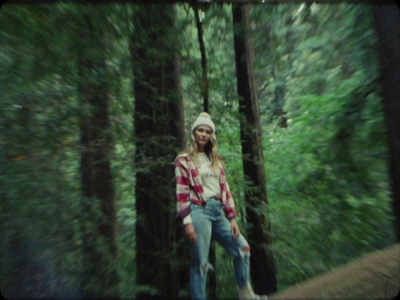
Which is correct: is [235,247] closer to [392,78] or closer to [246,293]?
[246,293]

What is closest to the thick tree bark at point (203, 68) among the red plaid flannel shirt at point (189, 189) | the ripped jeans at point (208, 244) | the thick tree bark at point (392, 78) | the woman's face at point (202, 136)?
the woman's face at point (202, 136)

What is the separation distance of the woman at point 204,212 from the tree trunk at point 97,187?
773 mm

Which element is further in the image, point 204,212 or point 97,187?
point 97,187

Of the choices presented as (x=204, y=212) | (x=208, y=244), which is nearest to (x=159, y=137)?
(x=204, y=212)

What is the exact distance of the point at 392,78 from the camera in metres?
2.59

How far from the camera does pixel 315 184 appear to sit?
10.5ft

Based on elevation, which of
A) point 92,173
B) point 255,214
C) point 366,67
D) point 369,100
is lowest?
point 255,214

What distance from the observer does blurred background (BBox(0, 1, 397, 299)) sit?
234cm

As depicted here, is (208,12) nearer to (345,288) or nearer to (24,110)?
(24,110)

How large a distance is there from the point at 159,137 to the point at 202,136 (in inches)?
20.4

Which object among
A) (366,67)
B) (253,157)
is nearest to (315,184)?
(253,157)

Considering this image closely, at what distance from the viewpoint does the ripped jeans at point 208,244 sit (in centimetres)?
233

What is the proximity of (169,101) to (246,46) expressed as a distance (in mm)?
1085

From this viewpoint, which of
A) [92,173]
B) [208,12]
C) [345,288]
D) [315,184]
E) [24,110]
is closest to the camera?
[345,288]
